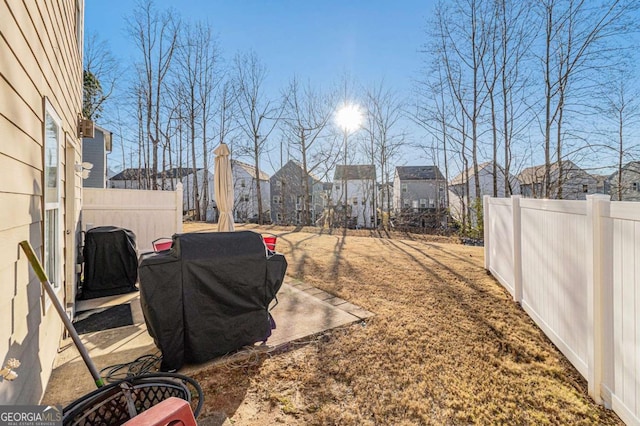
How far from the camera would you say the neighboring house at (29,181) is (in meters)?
1.54

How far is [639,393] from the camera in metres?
1.74

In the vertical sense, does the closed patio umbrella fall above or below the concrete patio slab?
above

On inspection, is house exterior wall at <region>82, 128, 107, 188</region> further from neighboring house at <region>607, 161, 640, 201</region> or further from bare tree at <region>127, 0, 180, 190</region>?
neighboring house at <region>607, 161, 640, 201</region>

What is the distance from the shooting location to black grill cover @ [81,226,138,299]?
180 inches

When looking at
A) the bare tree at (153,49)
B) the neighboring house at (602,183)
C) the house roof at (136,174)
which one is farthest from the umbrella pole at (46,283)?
the house roof at (136,174)

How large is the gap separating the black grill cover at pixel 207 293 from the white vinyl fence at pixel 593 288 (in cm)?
250

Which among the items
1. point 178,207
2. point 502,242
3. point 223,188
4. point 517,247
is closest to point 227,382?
point 223,188

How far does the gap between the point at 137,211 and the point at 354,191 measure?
2932 cm

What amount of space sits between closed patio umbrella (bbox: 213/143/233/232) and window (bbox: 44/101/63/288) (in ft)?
7.92

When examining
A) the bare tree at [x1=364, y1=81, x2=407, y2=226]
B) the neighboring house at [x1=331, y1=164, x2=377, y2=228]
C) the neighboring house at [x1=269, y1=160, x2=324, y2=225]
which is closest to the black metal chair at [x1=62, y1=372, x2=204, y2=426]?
the neighboring house at [x1=331, y1=164, x2=377, y2=228]

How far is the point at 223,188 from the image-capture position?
17.6 feet

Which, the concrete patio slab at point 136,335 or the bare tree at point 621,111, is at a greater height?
the bare tree at point 621,111

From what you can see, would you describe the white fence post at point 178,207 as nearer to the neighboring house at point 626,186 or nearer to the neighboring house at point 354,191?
the neighboring house at point 354,191

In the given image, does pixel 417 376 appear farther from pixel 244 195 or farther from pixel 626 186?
pixel 244 195
